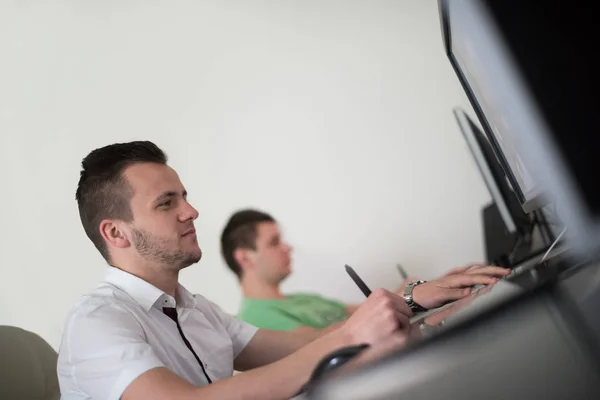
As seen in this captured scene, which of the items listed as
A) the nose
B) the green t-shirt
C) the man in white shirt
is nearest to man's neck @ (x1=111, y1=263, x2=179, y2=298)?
the man in white shirt

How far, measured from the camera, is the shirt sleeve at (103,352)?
30.9 inches

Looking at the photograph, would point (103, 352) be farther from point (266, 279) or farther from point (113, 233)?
point (266, 279)

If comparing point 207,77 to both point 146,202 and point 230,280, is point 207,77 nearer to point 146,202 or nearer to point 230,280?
point 230,280

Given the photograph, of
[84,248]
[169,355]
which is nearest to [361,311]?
[169,355]

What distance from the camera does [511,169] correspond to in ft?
2.69

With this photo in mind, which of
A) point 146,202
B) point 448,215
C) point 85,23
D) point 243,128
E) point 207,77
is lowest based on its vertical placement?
point 448,215

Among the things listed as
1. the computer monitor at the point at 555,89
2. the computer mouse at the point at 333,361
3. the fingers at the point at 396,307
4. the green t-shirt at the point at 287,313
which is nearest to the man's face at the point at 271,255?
the green t-shirt at the point at 287,313

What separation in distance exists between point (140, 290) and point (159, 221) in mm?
138

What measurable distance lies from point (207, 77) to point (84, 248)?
85cm

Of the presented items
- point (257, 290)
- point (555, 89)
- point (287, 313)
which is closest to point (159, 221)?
point (555, 89)

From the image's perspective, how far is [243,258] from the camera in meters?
2.15

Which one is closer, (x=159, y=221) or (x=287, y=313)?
(x=159, y=221)

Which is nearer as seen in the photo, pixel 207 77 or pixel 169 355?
pixel 169 355

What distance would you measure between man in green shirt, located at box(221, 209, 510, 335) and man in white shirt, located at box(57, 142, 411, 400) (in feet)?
2.27
